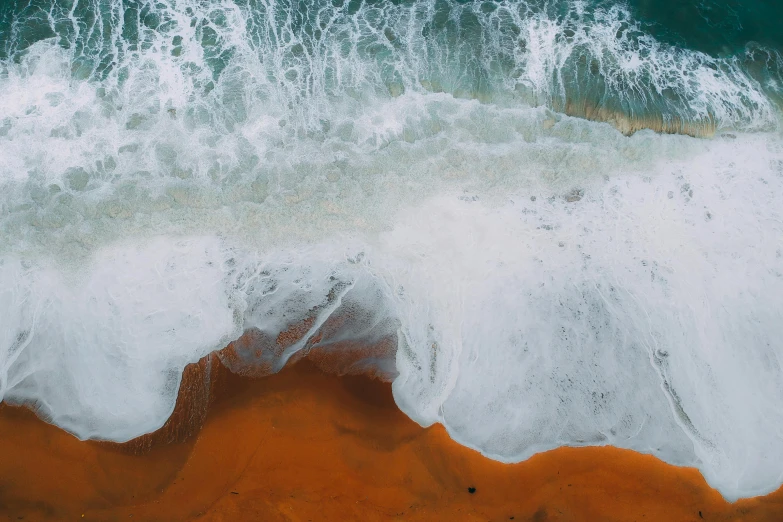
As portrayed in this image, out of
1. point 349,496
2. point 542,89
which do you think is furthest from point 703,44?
point 349,496

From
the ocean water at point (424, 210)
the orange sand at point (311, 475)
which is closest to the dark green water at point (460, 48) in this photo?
the ocean water at point (424, 210)

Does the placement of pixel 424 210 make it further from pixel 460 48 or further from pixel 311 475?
pixel 311 475

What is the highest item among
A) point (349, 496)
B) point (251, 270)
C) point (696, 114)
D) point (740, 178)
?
point (696, 114)

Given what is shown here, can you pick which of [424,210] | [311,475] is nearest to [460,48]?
[424,210]

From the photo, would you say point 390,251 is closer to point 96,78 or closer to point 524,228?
point 524,228

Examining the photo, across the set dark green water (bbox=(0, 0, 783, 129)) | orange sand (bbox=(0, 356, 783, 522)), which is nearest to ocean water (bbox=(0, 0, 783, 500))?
dark green water (bbox=(0, 0, 783, 129))

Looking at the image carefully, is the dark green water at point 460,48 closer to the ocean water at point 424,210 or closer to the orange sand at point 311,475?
the ocean water at point 424,210
